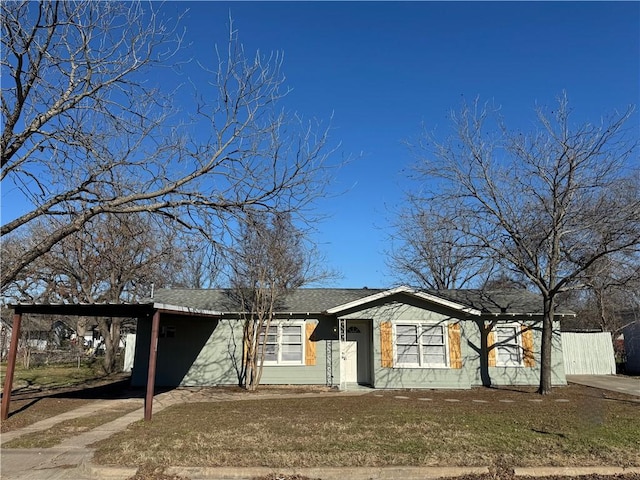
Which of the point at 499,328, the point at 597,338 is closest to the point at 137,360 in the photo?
the point at 499,328

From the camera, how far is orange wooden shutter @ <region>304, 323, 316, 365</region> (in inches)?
627

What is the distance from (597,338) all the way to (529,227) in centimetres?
1083

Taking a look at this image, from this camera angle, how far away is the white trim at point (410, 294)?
15.3 meters

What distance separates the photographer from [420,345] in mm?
15344

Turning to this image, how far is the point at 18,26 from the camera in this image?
6918mm

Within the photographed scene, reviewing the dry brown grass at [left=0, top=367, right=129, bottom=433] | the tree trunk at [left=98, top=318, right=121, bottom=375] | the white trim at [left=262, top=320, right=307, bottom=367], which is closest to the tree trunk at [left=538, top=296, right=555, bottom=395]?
the white trim at [left=262, top=320, right=307, bottom=367]

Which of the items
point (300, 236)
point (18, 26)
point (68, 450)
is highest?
point (18, 26)

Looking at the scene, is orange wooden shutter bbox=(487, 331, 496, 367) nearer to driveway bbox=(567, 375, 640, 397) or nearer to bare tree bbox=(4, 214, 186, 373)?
driveway bbox=(567, 375, 640, 397)

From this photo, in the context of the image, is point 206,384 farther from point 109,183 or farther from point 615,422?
point 615,422

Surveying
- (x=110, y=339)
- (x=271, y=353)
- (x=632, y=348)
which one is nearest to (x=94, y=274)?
(x=110, y=339)

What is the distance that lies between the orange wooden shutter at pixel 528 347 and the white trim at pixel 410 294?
217 centimetres

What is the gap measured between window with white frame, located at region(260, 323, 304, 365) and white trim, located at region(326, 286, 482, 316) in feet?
5.27

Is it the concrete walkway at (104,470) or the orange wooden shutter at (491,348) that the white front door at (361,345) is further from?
the concrete walkway at (104,470)

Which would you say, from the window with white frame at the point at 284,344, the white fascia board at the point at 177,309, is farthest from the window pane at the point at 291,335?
the white fascia board at the point at 177,309
